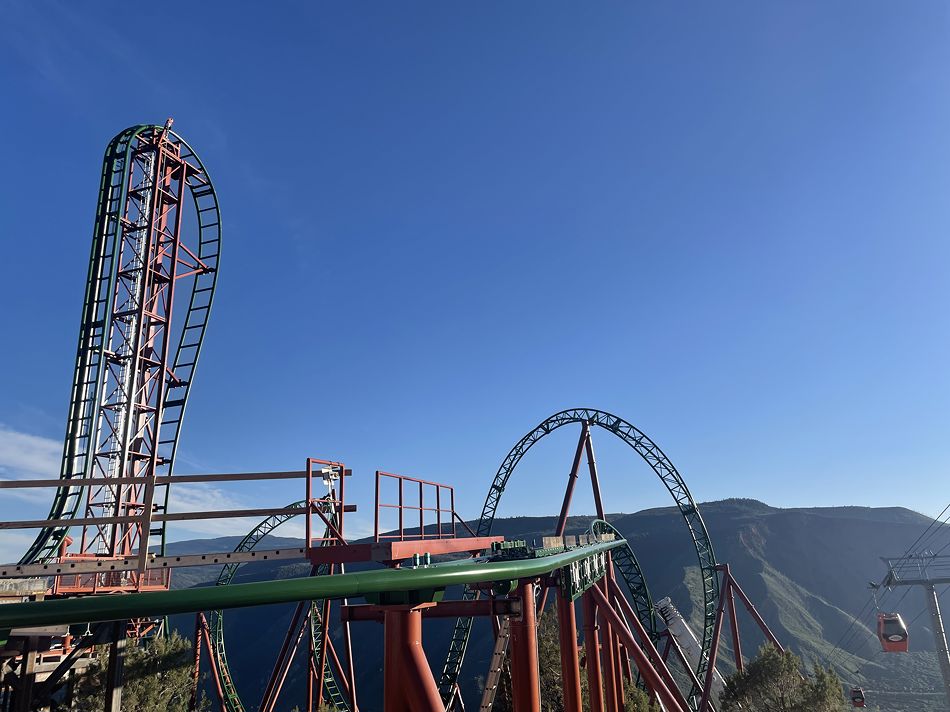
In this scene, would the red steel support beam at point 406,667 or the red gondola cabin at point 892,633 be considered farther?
the red gondola cabin at point 892,633

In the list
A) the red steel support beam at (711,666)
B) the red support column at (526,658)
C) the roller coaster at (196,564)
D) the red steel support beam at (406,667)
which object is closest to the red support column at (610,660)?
the roller coaster at (196,564)

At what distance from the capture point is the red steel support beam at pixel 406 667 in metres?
5.17

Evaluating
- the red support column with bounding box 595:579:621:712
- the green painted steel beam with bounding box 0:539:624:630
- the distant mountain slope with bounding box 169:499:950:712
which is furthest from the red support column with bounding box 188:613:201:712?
the distant mountain slope with bounding box 169:499:950:712

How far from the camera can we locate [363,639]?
105375mm

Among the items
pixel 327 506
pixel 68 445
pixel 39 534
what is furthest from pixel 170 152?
pixel 327 506

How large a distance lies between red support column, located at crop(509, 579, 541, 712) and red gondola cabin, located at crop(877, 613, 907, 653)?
24.2m

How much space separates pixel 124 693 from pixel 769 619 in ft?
337

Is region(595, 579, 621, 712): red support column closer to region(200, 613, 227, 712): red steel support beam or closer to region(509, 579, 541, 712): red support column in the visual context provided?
region(509, 579, 541, 712): red support column

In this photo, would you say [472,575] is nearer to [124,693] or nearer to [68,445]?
[68,445]

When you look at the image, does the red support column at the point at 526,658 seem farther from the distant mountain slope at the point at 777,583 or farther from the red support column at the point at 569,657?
the distant mountain slope at the point at 777,583

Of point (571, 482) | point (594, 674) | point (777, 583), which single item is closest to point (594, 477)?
point (571, 482)

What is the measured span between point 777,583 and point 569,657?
112 metres

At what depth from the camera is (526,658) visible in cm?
844

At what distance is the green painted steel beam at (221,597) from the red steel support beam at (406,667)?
372 millimetres
